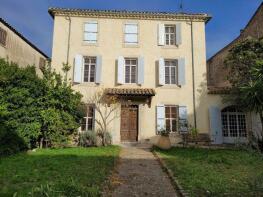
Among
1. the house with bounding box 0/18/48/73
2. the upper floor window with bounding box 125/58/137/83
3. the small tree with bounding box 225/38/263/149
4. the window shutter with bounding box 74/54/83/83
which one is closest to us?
the small tree with bounding box 225/38/263/149

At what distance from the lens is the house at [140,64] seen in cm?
1617

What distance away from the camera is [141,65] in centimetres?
1667

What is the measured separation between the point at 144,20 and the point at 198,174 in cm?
1245

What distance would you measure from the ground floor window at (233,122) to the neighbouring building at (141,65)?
909mm

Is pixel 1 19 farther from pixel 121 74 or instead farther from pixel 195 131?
pixel 195 131

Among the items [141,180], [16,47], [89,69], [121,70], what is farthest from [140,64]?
[141,180]

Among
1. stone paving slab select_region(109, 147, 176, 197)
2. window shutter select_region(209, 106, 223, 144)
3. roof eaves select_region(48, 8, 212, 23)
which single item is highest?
roof eaves select_region(48, 8, 212, 23)

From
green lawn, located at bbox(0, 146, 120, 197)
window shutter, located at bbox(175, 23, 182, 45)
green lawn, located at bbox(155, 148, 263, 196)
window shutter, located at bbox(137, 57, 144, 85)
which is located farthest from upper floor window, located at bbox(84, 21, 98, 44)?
green lawn, located at bbox(155, 148, 263, 196)

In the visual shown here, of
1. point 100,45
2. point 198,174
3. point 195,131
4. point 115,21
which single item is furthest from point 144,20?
point 198,174

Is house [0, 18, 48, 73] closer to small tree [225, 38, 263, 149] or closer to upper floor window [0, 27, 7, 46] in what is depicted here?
upper floor window [0, 27, 7, 46]

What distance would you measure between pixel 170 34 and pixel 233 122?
22.0 ft

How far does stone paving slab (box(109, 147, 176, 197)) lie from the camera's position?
5957mm

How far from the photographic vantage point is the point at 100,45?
17094mm

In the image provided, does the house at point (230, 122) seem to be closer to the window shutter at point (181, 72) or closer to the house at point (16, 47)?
the window shutter at point (181, 72)
